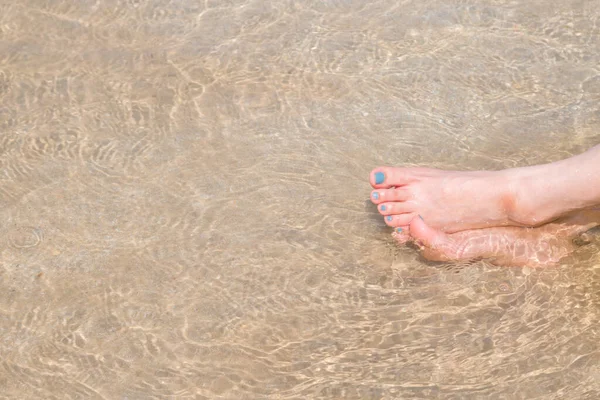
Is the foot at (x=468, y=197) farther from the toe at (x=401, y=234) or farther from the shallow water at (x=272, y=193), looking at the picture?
the shallow water at (x=272, y=193)

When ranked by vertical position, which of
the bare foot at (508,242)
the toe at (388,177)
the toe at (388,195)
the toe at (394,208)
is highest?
the toe at (388,177)

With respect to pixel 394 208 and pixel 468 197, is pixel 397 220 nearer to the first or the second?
pixel 394 208

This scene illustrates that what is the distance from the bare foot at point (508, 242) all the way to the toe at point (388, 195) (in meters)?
0.10

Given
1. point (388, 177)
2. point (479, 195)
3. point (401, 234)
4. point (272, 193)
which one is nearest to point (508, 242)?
point (479, 195)

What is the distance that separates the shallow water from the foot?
0.12 meters

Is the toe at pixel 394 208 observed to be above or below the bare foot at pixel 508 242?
above

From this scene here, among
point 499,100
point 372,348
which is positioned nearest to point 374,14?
point 499,100

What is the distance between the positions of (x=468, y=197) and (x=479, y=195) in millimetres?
38

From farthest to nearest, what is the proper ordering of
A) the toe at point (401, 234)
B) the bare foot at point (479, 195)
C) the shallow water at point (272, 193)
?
the toe at point (401, 234) < the bare foot at point (479, 195) < the shallow water at point (272, 193)

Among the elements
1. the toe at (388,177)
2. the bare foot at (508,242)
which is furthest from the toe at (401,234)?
the toe at (388,177)

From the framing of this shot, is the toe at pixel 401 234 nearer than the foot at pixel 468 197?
No

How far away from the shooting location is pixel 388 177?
9.30 ft

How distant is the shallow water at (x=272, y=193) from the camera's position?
2.37 m

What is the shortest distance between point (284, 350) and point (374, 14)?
6.30 feet
